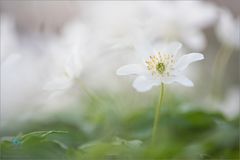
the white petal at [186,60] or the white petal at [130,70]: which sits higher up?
the white petal at [186,60]

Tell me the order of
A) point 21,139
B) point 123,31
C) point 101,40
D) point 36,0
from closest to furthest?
point 21,139
point 101,40
point 123,31
point 36,0

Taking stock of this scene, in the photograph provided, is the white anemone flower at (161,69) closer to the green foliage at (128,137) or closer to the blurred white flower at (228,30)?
the green foliage at (128,137)

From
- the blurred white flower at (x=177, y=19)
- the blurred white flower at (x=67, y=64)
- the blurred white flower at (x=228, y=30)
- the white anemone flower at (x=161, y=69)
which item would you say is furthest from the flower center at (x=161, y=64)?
the blurred white flower at (x=228, y=30)

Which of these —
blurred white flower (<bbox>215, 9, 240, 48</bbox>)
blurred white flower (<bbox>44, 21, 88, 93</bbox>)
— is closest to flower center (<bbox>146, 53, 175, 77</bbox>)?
blurred white flower (<bbox>44, 21, 88, 93</bbox>)

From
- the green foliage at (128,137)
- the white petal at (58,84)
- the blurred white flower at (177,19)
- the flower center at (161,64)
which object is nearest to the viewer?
the green foliage at (128,137)

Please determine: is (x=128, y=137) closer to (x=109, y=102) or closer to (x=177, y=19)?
(x=109, y=102)

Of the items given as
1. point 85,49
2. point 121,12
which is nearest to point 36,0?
point 121,12

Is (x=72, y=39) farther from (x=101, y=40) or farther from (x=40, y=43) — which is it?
(x=40, y=43)

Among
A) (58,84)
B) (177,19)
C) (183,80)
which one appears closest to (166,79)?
(183,80)
